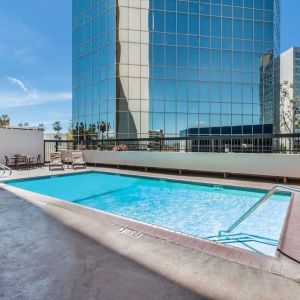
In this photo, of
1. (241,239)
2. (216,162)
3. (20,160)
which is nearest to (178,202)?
(241,239)

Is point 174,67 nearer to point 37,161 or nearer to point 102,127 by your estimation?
point 102,127

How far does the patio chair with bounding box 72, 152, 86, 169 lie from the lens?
12509 millimetres

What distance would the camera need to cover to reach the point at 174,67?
21516 millimetres

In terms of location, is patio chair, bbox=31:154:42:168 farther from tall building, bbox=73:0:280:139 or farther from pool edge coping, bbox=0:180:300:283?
pool edge coping, bbox=0:180:300:283

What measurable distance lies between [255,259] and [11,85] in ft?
110

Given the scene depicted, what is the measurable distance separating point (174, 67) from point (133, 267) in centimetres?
2056

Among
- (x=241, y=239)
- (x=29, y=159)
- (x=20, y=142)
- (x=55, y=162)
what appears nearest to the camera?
(x=241, y=239)

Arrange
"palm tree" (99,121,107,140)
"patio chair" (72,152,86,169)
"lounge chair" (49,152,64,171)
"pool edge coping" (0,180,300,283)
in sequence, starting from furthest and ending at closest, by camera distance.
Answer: "palm tree" (99,121,107,140)
"patio chair" (72,152,86,169)
"lounge chair" (49,152,64,171)
"pool edge coping" (0,180,300,283)

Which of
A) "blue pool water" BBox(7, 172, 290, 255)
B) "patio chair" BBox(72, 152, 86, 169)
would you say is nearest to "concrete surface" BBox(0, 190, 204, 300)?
"blue pool water" BBox(7, 172, 290, 255)

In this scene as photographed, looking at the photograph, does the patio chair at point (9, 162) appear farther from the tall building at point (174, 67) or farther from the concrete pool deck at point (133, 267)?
the concrete pool deck at point (133, 267)

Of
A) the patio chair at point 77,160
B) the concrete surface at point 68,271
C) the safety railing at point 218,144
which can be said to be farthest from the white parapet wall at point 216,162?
the concrete surface at point 68,271

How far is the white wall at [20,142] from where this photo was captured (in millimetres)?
12945

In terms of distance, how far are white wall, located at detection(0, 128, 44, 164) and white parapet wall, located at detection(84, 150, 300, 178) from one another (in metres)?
4.08

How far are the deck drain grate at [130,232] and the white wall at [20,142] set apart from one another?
11.4 metres
